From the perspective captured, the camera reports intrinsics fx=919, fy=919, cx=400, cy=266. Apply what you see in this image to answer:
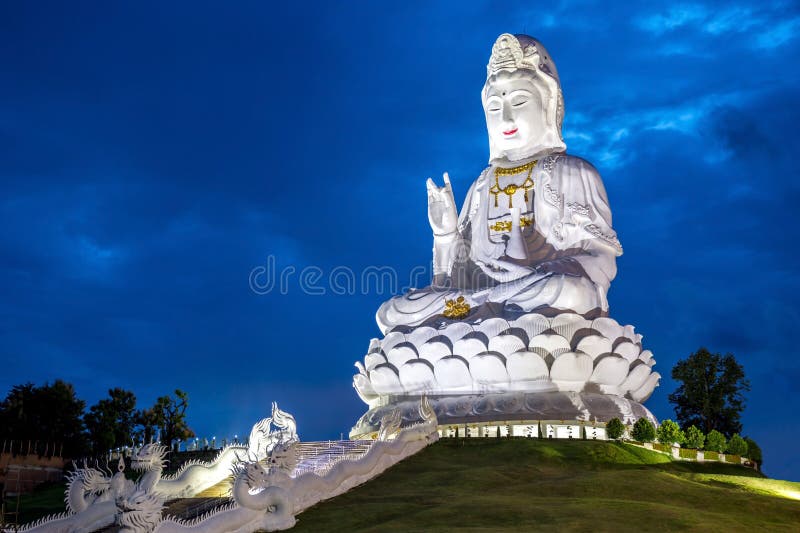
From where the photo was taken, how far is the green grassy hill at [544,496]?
35.1 ft

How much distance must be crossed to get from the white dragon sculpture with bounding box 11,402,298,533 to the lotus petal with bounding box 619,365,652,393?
7734mm

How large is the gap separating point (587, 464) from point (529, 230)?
302 inches

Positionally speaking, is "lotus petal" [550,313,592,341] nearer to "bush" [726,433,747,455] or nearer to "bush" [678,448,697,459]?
"bush" [678,448,697,459]

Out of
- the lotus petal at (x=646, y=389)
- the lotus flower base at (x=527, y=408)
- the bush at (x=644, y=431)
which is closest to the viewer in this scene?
the bush at (x=644, y=431)

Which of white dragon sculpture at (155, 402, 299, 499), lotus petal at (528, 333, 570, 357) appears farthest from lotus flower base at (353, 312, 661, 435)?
white dragon sculpture at (155, 402, 299, 499)

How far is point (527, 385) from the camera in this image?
19703mm

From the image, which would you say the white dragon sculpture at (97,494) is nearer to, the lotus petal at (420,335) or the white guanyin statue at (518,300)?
the white guanyin statue at (518,300)

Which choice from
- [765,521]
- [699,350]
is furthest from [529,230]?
[765,521]

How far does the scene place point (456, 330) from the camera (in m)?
20.3

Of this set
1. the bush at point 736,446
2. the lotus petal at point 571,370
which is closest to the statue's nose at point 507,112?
the lotus petal at point 571,370

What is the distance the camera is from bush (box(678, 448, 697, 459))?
1850 cm

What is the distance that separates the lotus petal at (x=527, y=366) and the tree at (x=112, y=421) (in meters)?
13.7

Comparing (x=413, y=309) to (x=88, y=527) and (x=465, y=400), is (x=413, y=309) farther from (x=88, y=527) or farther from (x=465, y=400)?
(x=88, y=527)

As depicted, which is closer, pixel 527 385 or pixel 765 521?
pixel 765 521
